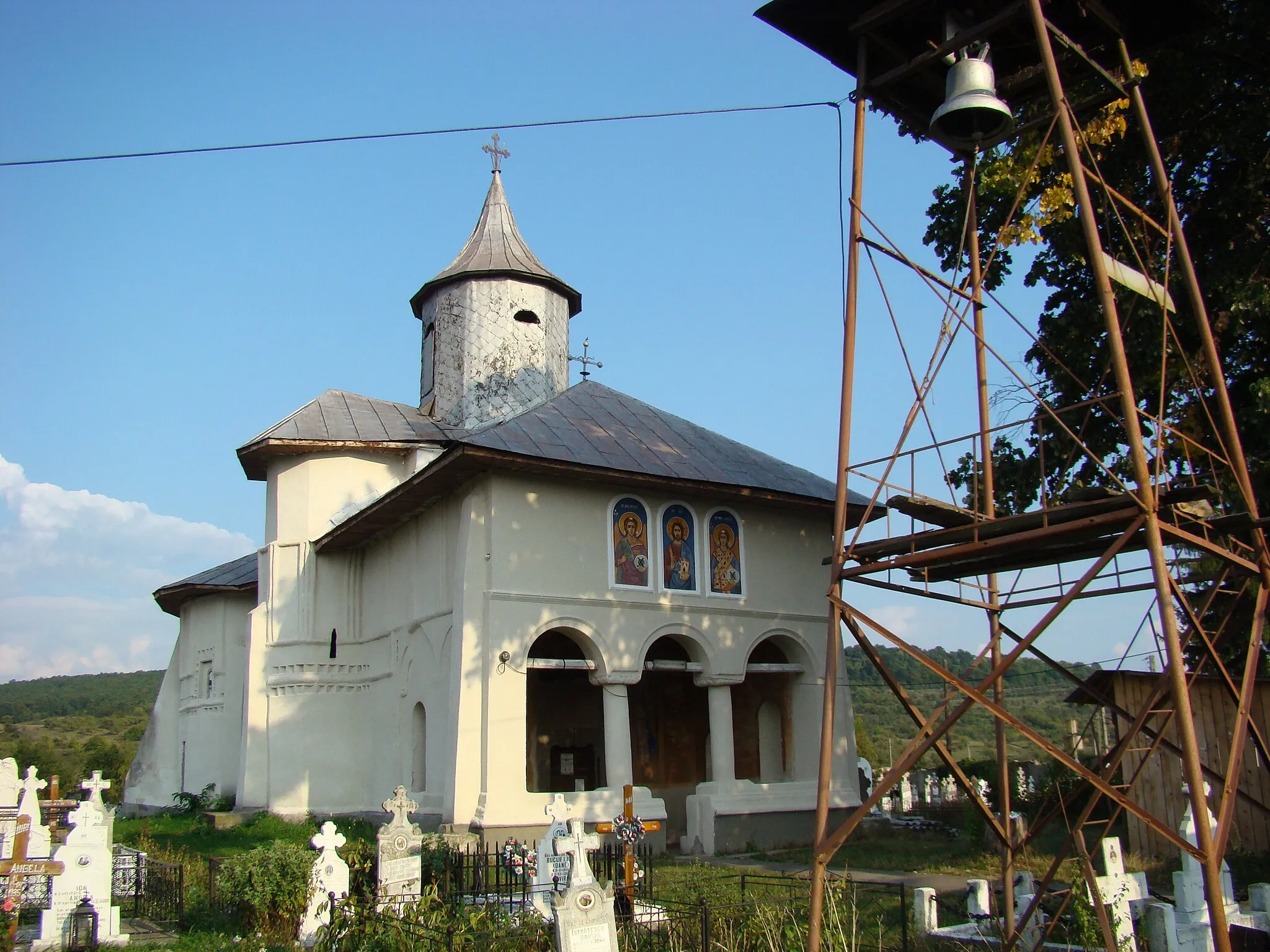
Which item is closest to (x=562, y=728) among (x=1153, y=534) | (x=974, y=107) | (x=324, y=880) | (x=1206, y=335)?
(x=324, y=880)

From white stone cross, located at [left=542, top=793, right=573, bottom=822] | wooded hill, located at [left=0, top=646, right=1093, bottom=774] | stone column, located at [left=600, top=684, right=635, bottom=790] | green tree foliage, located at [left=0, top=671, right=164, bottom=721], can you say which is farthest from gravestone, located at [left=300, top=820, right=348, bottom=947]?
green tree foliage, located at [left=0, top=671, right=164, bottom=721]

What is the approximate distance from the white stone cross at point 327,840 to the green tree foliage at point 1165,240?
750 centimetres

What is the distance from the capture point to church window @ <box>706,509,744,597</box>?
54.0 feet

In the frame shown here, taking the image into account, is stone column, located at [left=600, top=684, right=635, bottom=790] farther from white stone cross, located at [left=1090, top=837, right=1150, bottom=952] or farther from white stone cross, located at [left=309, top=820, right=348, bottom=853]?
white stone cross, located at [left=1090, top=837, right=1150, bottom=952]

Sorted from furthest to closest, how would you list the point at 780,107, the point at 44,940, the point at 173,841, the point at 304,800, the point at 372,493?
the point at 372,493 < the point at 304,800 < the point at 173,841 < the point at 780,107 < the point at 44,940

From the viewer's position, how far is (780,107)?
36.8 ft

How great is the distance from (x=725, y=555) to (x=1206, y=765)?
6.78 m

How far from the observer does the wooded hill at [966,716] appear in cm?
4662

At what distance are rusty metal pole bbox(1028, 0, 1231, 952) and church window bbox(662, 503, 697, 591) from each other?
9772mm

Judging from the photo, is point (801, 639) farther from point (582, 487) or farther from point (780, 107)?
point (780, 107)

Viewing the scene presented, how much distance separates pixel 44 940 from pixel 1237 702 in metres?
9.11

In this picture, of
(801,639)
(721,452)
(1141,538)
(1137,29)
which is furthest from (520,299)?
(1141,538)

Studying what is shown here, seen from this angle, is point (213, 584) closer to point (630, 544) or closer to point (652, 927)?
point (630, 544)

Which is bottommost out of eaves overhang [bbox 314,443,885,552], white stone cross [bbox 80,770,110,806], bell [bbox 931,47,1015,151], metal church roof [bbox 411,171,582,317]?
white stone cross [bbox 80,770,110,806]
